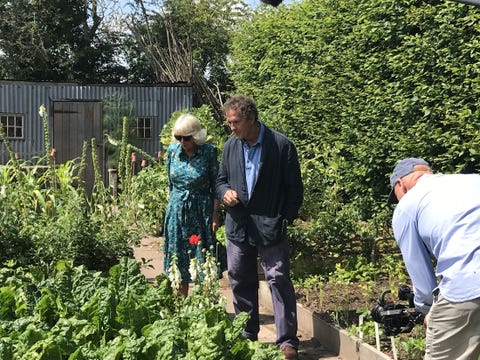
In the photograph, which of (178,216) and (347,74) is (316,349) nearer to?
(178,216)

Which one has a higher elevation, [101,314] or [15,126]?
[15,126]

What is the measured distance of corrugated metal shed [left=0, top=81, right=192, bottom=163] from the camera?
18672 mm

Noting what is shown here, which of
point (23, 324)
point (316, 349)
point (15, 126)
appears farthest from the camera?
point (15, 126)

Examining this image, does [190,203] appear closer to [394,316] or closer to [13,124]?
[394,316]

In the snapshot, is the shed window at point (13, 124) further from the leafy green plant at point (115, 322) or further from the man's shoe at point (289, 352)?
the man's shoe at point (289, 352)

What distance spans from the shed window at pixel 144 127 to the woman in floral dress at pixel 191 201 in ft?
45.5

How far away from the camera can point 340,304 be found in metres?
5.46

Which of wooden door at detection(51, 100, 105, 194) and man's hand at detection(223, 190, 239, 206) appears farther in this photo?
wooden door at detection(51, 100, 105, 194)

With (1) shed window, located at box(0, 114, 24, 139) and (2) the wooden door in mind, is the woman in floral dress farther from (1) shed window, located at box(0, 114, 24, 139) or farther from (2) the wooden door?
(1) shed window, located at box(0, 114, 24, 139)

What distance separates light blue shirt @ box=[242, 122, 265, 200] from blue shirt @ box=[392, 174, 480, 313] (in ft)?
5.79

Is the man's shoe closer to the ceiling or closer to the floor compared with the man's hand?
closer to the floor

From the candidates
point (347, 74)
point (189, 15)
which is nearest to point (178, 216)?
point (347, 74)

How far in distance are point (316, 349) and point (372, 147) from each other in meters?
2.51

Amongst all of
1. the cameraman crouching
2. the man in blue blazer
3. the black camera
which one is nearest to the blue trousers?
the man in blue blazer
